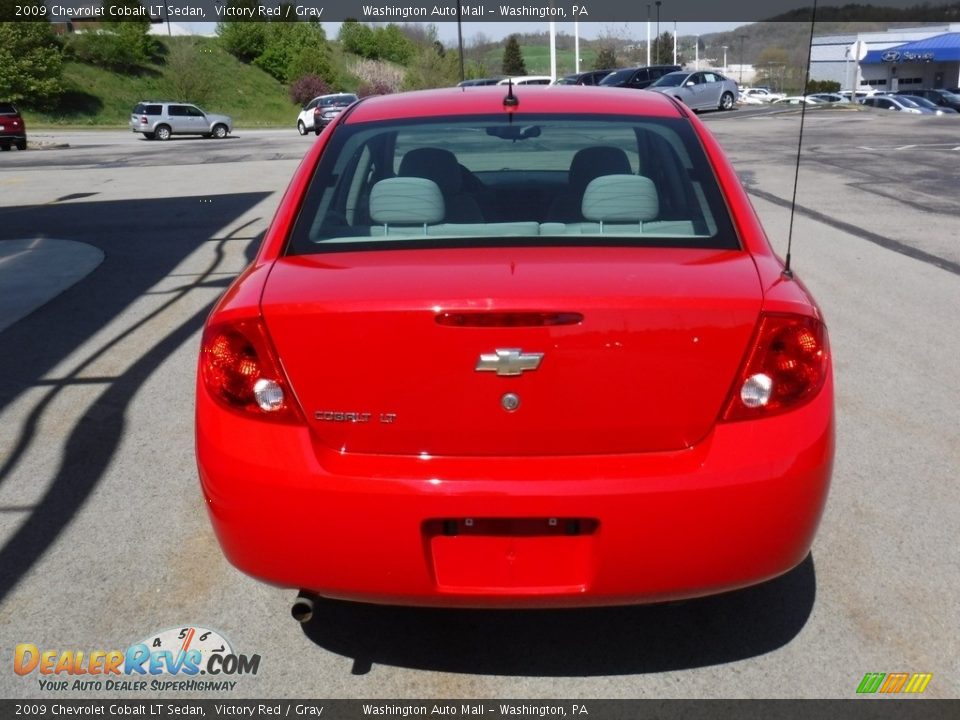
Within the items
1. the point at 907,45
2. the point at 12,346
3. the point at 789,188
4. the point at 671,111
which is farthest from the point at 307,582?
the point at 907,45

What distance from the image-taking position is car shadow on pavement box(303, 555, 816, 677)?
3.11 meters

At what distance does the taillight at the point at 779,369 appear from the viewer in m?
2.69

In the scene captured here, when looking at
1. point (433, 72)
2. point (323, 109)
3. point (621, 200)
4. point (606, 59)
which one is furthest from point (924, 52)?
point (621, 200)

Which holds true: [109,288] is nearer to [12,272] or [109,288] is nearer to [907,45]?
[12,272]

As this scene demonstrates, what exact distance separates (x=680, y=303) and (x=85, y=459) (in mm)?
3238

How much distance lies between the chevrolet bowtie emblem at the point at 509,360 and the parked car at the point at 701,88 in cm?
3479

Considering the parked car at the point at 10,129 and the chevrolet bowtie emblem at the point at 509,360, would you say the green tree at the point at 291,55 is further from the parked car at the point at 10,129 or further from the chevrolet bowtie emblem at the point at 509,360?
the chevrolet bowtie emblem at the point at 509,360

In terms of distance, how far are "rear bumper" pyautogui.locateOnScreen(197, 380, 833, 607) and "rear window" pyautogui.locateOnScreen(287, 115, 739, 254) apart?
2.41 feet

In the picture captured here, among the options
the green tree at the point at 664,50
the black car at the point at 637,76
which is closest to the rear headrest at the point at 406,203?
the black car at the point at 637,76

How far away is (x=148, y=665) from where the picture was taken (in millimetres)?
3146

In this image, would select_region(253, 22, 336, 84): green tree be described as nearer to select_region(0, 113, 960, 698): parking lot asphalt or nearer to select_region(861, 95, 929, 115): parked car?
select_region(861, 95, 929, 115): parked car

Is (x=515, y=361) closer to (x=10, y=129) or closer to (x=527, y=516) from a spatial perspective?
(x=527, y=516)

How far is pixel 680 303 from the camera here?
263 cm

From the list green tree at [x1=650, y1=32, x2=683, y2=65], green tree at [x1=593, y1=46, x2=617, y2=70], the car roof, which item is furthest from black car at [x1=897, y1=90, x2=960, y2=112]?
green tree at [x1=650, y1=32, x2=683, y2=65]
